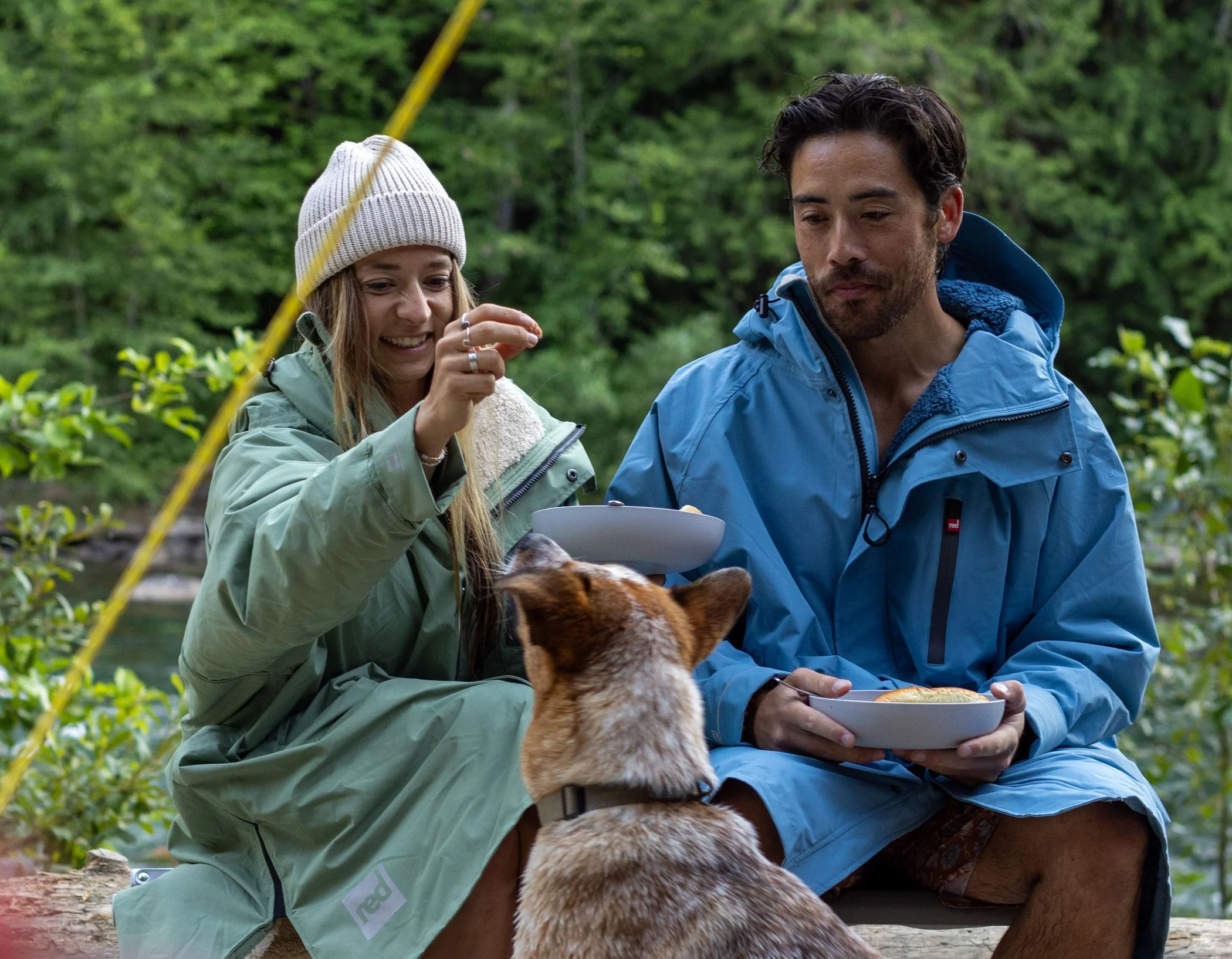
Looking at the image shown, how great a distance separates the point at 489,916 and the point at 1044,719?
1171 mm

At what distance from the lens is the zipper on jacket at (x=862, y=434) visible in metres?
3.02

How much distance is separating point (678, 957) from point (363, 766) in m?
0.77

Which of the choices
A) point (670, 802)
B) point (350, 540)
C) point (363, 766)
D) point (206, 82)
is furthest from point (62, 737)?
point (206, 82)

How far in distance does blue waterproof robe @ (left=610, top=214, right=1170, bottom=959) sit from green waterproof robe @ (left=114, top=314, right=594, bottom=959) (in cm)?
54

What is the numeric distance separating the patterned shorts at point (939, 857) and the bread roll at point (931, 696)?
0.98 feet

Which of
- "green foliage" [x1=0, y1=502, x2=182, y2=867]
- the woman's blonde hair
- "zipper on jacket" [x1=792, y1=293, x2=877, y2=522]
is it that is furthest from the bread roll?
"green foliage" [x1=0, y1=502, x2=182, y2=867]

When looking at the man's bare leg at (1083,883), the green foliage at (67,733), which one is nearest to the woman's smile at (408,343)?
the man's bare leg at (1083,883)

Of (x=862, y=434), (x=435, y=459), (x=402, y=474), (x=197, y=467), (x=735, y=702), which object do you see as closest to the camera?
(x=197, y=467)

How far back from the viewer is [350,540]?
2.41m

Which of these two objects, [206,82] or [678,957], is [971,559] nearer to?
[678,957]

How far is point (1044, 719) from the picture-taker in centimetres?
279

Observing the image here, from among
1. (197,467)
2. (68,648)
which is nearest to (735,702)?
(197,467)

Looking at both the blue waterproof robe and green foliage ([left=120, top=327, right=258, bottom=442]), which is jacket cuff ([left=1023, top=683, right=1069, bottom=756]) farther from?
green foliage ([left=120, top=327, right=258, bottom=442])

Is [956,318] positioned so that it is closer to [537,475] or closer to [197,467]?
[537,475]
